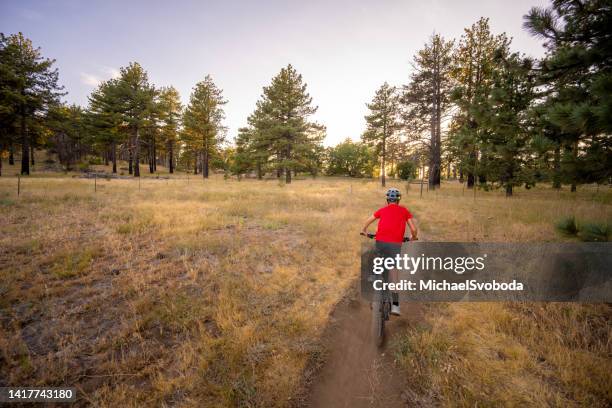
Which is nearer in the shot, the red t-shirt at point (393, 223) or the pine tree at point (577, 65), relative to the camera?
the red t-shirt at point (393, 223)

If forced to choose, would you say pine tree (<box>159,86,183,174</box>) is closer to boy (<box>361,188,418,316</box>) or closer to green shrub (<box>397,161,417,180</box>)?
green shrub (<box>397,161,417,180</box>)

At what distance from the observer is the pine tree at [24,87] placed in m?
23.2

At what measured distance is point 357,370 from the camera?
294cm

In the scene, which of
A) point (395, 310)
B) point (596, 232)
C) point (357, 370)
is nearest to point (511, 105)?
point (596, 232)

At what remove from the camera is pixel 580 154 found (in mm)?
5188

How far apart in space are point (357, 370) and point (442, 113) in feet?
83.7

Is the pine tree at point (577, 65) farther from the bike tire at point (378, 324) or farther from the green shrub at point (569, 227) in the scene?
the bike tire at point (378, 324)

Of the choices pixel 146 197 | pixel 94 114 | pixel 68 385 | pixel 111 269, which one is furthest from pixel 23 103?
pixel 68 385

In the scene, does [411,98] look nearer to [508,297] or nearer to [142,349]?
[508,297]

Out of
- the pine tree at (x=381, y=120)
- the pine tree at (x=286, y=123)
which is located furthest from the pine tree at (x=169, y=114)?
the pine tree at (x=381, y=120)

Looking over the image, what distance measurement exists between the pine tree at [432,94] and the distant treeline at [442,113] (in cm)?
9

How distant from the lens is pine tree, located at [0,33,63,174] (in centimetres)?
2325

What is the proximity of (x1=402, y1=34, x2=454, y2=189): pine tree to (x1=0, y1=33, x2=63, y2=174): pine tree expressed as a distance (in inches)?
1557

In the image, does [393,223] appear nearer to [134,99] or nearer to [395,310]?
[395,310]
